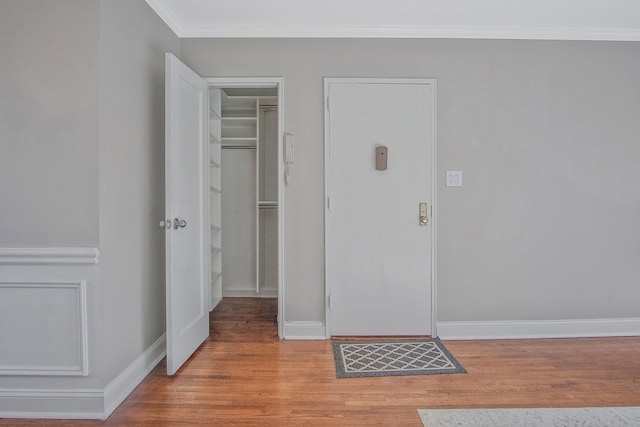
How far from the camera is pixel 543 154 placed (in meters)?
2.90

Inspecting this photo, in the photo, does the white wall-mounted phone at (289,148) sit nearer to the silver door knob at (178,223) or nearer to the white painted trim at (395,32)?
the white painted trim at (395,32)

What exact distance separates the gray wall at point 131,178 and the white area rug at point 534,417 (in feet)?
5.65

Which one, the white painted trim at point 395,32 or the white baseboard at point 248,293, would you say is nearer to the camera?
the white painted trim at point 395,32

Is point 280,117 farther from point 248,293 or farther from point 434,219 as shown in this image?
point 248,293

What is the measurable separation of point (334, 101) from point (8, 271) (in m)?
2.28

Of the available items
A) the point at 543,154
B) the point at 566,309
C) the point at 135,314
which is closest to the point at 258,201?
the point at 135,314

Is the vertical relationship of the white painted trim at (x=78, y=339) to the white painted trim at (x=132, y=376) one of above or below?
above

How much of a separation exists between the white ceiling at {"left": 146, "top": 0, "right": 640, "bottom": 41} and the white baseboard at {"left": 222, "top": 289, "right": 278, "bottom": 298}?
2.65 m

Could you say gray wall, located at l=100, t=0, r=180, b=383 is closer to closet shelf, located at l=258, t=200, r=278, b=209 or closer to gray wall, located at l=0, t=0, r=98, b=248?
gray wall, located at l=0, t=0, r=98, b=248

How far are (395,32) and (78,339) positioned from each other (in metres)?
2.89

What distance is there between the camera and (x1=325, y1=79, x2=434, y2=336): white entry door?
2.84 metres

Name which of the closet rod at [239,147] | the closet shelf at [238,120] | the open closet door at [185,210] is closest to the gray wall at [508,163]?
the open closet door at [185,210]

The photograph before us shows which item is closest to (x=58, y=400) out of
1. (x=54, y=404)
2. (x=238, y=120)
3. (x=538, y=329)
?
(x=54, y=404)

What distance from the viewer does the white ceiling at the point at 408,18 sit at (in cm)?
248
